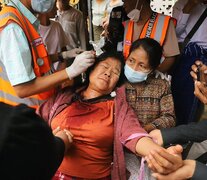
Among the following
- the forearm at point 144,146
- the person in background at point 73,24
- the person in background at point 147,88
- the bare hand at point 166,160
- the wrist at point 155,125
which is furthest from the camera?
the person in background at point 73,24

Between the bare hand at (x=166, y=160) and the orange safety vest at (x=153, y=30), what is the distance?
3.83 feet

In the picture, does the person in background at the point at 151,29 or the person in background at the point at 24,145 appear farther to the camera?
the person in background at the point at 151,29

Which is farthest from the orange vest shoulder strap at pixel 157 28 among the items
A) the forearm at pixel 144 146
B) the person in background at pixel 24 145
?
the person in background at pixel 24 145

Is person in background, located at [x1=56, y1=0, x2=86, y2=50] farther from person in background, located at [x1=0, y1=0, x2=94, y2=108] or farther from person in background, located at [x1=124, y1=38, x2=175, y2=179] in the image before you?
person in background, located at [x1=0, y1=0, x2=94, y2=108]

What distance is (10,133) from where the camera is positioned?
0.61 meters

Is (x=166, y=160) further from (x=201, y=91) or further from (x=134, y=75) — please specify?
(x=134, y=75)

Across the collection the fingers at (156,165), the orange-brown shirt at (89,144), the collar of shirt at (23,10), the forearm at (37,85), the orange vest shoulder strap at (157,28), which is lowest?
the orange-brown shirt at (89,144)

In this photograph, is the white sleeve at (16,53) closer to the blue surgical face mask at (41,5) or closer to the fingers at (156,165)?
the blue surgical face mask at (41,5)

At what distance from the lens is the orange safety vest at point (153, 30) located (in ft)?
6.95

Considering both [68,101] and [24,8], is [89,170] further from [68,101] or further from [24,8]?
[24,8]

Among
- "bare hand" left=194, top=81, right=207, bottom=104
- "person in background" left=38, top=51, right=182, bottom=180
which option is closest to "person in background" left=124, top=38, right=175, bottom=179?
"person in background" left=38, top=51, right=182, bottom=180

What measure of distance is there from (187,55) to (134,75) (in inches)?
26.4

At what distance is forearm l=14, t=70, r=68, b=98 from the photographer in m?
1.50

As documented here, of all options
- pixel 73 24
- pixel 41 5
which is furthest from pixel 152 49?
pixel 73 24
